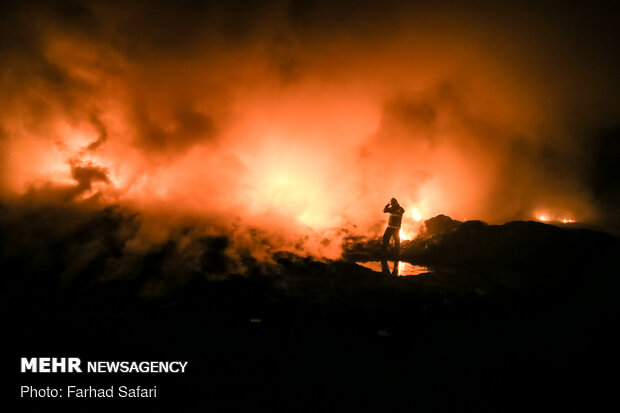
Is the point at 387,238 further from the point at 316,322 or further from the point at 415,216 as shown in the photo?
the point at 415,216

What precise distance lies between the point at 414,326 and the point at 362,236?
7.36 m

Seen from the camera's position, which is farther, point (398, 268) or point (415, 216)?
point (415, 216)

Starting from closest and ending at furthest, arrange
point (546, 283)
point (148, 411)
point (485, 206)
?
1. point (148, 411)
2. point (546, 283)
3. point (485, 206)

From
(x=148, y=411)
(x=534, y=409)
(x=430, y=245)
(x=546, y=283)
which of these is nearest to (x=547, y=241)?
(x=546, y=283)

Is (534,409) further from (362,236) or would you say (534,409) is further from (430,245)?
(362,236)

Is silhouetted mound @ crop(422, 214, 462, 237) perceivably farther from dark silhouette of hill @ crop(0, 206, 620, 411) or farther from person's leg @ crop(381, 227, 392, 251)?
dark silhouette of hill @ crop(0, 206, 620, 411)

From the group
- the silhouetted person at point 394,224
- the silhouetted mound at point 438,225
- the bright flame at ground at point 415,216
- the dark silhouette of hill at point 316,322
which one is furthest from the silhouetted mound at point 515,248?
the bright flame at ground at point 415,216

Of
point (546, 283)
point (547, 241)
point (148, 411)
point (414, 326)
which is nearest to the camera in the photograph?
point (148, 411)

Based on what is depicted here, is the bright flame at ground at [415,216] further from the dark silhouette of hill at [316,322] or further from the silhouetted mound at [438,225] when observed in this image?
the dark silhouette of hill at [316,322]

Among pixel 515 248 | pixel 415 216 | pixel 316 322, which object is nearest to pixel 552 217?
pixel 415 216

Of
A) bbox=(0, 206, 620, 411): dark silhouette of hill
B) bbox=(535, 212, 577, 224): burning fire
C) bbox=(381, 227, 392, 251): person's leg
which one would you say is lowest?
bbox=(0, 206, 620, 411): dark silhouette of hill

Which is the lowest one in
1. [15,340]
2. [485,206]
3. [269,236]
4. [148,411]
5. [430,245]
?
[148,411]

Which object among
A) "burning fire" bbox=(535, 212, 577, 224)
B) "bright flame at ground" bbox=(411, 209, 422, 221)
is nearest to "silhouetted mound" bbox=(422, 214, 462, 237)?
"bright flame at ground" bbox=(411, 209, 422, 221)

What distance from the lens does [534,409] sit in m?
2.75
